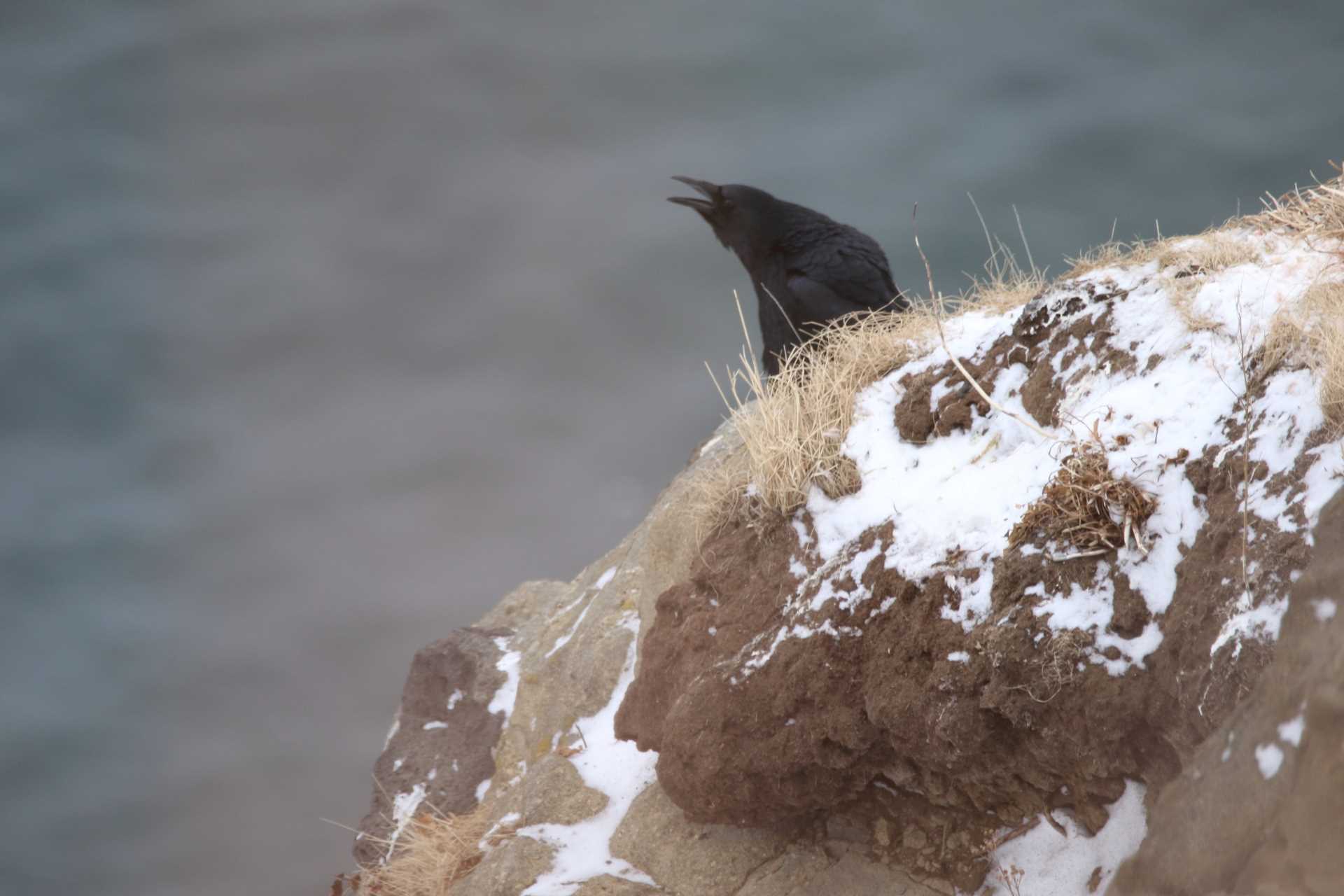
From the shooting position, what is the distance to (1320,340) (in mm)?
2512

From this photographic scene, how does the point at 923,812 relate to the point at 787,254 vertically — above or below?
below

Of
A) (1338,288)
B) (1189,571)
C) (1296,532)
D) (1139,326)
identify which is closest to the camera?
(1296,532)

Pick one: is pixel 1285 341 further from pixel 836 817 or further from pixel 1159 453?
pixel 836 817

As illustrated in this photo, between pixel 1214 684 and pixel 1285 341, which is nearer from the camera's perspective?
pixel 1214 684

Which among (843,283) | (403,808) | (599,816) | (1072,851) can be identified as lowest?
(1072,851)

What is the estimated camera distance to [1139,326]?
3113 millimetres

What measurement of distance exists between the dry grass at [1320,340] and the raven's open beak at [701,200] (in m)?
3.32

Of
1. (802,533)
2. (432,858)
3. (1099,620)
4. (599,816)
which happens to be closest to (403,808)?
(432,858)

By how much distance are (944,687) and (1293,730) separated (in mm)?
1325

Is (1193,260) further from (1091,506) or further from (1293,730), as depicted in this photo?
(1293,730)

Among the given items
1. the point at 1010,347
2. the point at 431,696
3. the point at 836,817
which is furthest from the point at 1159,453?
the point at 431,696

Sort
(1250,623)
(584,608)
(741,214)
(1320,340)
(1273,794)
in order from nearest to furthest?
(1273,794), (1250,623), (1320,340), (584,608), (741,214)

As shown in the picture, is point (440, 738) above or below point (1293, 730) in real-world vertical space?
above

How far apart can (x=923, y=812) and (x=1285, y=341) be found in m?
1.62
